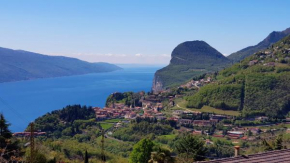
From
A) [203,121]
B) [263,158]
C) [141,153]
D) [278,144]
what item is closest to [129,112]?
[203,121]

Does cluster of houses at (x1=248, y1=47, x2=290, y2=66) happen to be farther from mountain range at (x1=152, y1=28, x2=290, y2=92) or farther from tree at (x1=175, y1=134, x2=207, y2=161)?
tree at (x1=175, y1=134, x2=207, y2=161)

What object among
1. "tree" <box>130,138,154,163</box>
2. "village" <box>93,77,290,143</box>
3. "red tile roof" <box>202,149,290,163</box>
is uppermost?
"red tile roof" <box>202,149,290,163</box>

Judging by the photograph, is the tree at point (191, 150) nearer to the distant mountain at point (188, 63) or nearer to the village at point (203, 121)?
the village at point (203, 121)

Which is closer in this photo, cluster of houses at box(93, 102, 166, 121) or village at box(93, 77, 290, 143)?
village at box(93, 77, 290, 143)

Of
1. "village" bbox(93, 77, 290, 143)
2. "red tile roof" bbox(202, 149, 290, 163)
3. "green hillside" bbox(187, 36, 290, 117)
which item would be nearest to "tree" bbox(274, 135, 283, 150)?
"red tile roof" bbox(202, 149, 290, 163)

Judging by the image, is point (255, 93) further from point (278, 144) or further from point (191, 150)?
point (191, 150)

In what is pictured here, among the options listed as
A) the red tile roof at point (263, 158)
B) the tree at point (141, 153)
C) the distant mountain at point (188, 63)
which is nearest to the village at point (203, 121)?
the tree at point (141, 153)
